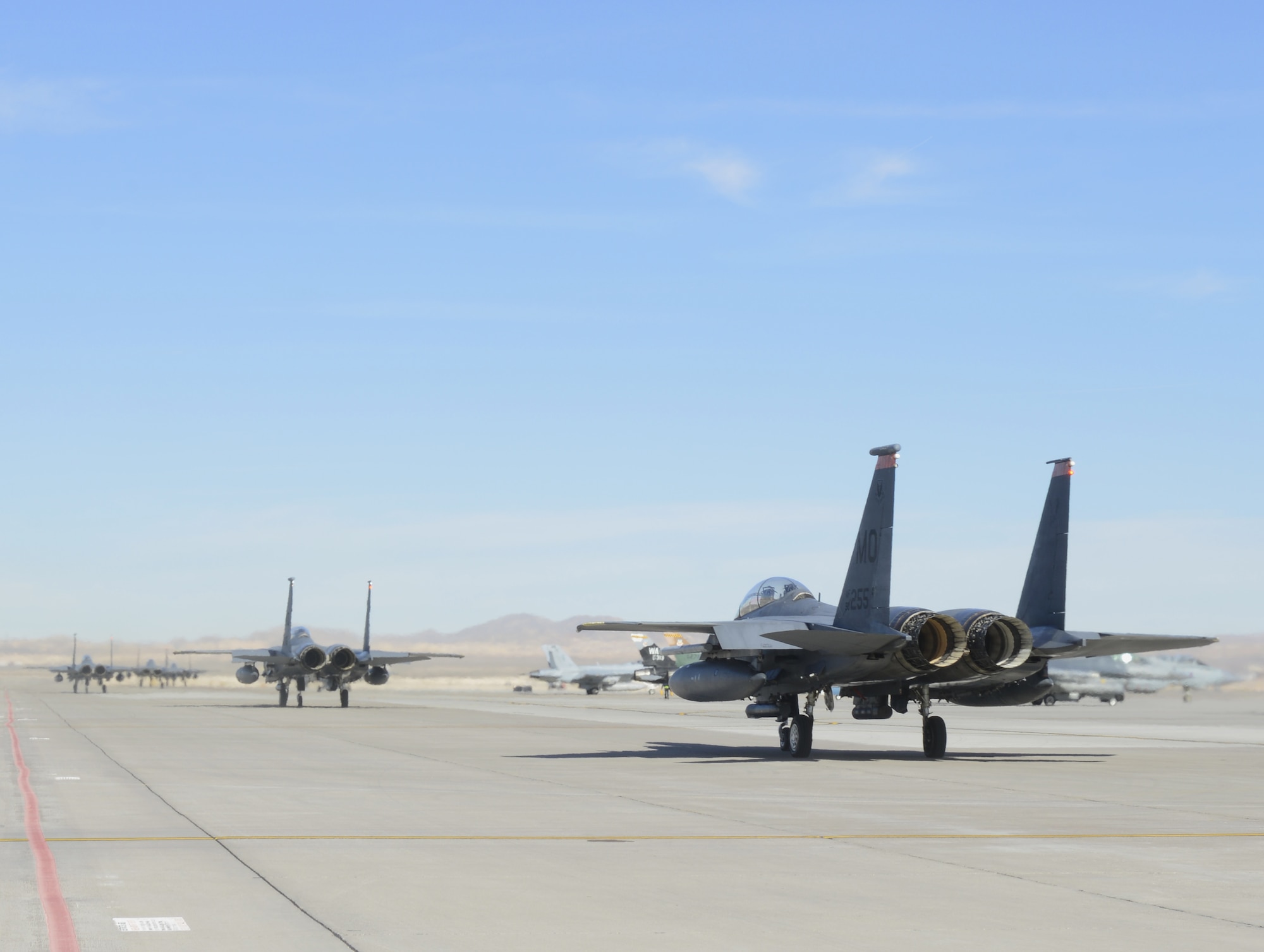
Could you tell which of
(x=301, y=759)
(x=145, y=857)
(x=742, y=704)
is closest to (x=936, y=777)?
(x=301, y=759)

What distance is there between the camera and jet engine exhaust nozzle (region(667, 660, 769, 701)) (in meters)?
28.1

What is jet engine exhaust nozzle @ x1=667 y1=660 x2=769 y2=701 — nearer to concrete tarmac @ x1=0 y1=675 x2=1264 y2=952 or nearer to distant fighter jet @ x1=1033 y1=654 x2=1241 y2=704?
concrete tarmac @ x1=0 y1=675 x2=1264 y2=952

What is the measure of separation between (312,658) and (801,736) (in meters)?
35.8

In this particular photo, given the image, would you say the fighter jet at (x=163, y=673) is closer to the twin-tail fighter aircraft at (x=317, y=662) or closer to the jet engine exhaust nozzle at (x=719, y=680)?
the twin-tail fighter aircraft at (x=317, y=662)

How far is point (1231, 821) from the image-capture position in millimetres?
15891

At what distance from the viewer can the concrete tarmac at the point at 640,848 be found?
29.5 feet

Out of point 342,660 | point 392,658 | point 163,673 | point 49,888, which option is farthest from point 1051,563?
point 163,673

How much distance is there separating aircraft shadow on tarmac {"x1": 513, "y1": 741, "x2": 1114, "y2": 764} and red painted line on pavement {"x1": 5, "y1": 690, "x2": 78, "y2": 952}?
499 inches

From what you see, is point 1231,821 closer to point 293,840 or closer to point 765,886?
point 765,886

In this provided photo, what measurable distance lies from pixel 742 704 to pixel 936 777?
50.8 m

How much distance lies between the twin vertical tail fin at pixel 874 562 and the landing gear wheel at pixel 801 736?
7.34ft

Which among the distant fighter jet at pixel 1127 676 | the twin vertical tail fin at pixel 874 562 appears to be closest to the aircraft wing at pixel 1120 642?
the twin vertical tail fin at pixel 874 562

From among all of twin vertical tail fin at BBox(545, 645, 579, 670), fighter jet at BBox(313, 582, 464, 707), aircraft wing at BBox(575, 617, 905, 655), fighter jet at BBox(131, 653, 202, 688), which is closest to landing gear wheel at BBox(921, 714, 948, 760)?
aircraft wing at BBox(575, 617, 905, 655)

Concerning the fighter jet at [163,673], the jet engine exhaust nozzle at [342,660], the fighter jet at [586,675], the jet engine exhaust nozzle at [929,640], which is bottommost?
the fighter jet at [163,673]
